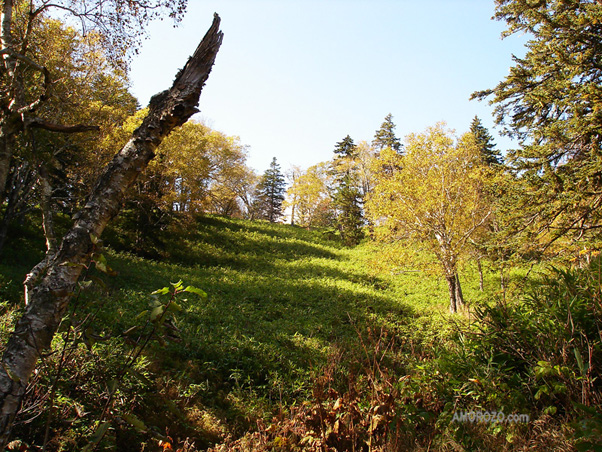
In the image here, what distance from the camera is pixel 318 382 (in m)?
3.29

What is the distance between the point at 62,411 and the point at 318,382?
275cm

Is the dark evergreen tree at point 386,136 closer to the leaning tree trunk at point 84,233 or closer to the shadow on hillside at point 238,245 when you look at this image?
the shadow on hillside at point 238,245

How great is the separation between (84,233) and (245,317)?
25.0 feet

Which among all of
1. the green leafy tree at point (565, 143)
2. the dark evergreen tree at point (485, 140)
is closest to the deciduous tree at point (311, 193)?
the dark evergreen tree at point (485, 140)

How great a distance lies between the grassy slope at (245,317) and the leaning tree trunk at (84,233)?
47 cm

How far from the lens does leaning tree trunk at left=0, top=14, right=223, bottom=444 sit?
1918 mm

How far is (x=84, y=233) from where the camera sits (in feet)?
7.29

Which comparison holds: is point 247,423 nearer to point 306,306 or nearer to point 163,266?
point 306,306

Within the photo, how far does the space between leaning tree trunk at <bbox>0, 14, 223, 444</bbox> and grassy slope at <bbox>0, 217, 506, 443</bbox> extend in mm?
470

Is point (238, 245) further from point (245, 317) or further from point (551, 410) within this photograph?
point (551, 410)

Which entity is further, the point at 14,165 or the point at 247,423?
the point at 14,165

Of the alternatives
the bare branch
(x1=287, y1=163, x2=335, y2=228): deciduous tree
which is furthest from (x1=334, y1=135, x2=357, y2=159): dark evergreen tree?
the bare branch

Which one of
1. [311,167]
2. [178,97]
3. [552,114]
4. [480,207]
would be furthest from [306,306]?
[311,167]

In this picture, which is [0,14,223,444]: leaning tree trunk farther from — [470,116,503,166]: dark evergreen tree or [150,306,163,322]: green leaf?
[470,116,503,166]: dark evergreen tree
